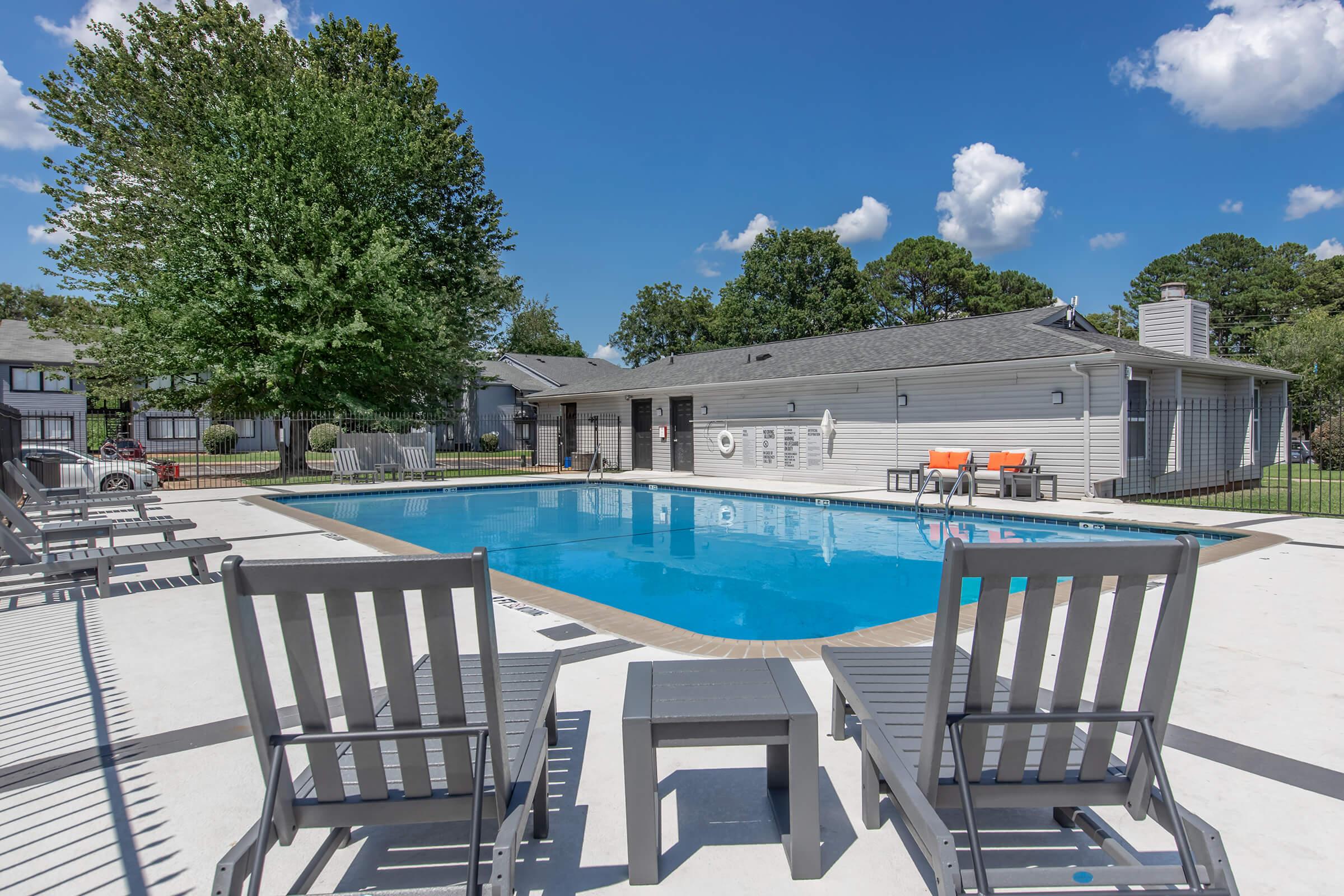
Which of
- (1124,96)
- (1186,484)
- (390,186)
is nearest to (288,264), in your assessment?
(390,186)

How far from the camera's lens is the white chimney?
1459 cm

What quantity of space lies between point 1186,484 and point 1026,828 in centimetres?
1468

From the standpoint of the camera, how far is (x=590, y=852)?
6.83ft

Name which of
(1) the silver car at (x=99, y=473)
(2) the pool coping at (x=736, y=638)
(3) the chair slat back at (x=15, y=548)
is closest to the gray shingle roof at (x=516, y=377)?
(1) the silver car at (x=99, y=473)

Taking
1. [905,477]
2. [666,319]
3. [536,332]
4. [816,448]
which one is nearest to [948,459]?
[905,477]

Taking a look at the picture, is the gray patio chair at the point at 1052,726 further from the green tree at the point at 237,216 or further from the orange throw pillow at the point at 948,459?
the green tree at the point at 237,216

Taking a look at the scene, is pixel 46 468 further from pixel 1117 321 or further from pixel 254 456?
pixel 1117 321

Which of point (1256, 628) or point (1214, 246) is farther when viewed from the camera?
point (1214, 246)

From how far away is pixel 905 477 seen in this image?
14383 millimetres

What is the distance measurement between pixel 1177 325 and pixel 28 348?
135 ft

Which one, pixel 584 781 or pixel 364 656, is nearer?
pixel 364 656

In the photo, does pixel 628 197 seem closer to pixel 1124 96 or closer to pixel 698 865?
pixel 1124 96

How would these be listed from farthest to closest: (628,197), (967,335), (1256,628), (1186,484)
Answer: (628,197)
(967,335)
(1186,484)
(1256,628)

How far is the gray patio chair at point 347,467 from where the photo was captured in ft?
54.7
